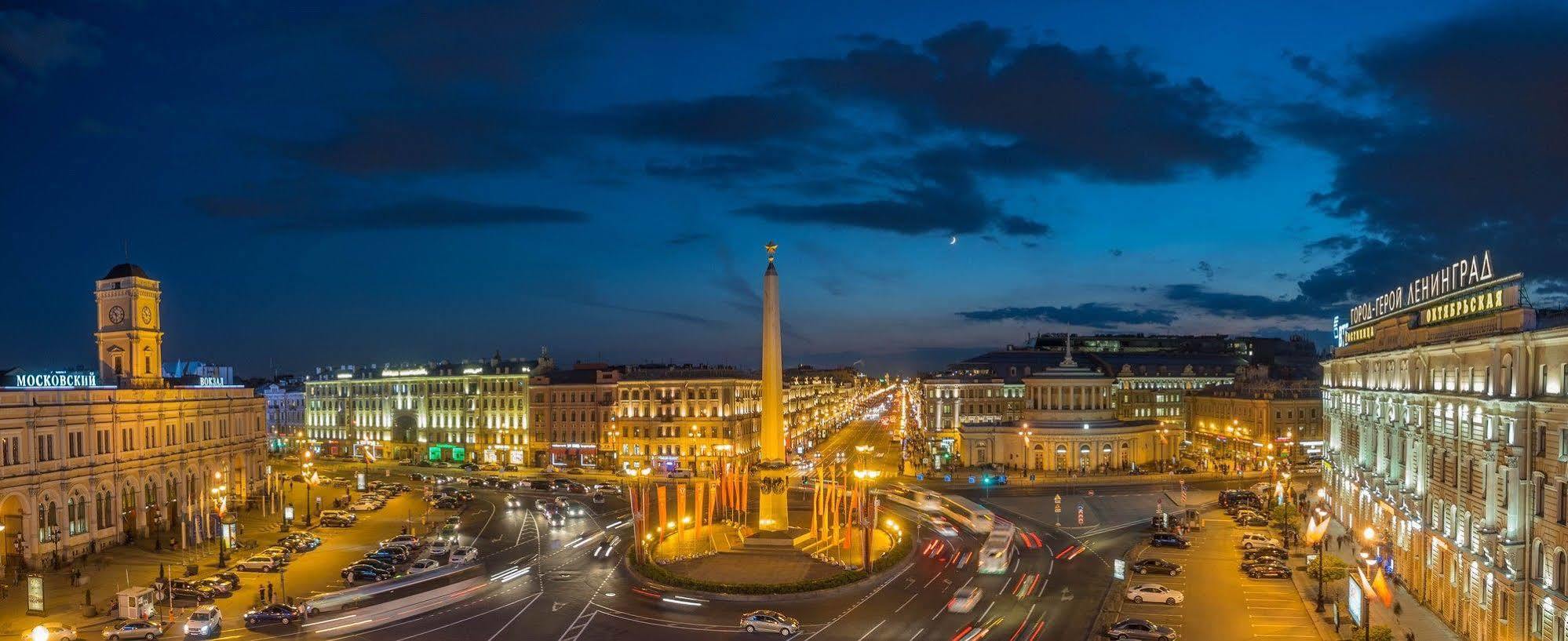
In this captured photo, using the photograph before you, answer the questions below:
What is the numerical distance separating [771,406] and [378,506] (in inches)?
1555

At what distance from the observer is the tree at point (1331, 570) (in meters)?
55.5

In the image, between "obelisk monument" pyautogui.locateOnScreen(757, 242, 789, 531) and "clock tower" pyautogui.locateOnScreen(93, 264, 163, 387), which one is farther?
"clock tower" pyautogui.locateOnScreen(93, 264, 163, 387)

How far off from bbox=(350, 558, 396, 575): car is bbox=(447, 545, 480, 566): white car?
3.32m

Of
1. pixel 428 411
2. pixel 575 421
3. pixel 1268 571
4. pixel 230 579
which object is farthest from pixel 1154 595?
pixel 428 411

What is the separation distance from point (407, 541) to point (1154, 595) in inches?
1781

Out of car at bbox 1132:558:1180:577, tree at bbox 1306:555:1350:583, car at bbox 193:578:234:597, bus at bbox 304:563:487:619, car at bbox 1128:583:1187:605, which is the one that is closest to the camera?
bus at bbox 304:563:487:619

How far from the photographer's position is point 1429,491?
50.4m

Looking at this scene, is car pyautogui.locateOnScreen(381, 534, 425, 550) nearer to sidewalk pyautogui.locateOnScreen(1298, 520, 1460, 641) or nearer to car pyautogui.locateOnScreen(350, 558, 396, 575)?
car pyautogui.locateOnScreen(350, 558, 396, 575)

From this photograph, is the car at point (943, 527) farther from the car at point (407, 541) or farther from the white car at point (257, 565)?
the white car at point (257, 565)

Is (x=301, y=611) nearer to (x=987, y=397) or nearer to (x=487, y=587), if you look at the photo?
(x=487, y=587)

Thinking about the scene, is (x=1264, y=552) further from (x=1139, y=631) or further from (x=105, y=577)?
(x=105, y=577)

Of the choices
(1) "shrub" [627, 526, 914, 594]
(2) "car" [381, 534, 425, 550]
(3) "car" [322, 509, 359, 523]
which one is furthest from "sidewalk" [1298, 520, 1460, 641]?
(3) "car" [322, 509, 359, 523]

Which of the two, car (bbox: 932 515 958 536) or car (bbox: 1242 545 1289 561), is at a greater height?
car (bbox: 1242 545 1289 561)

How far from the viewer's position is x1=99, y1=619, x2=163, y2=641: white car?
147 ft
